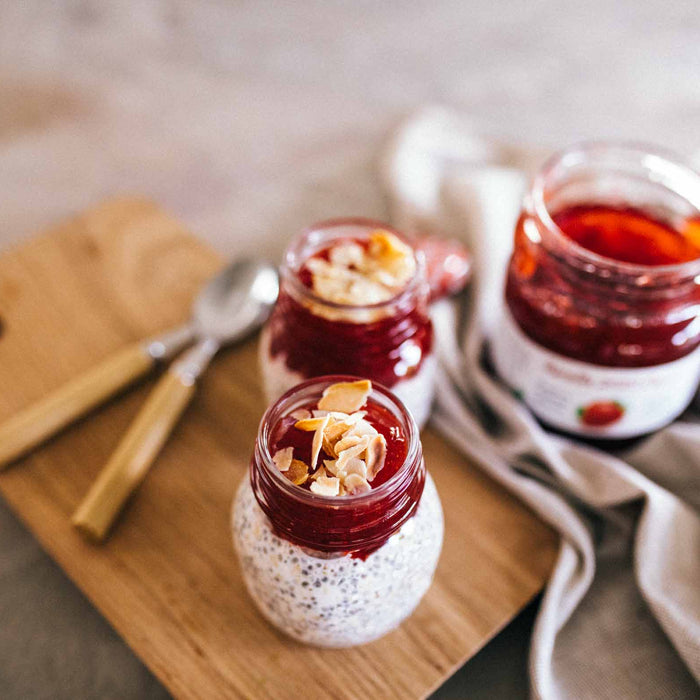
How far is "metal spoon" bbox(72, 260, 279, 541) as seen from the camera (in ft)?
2.22

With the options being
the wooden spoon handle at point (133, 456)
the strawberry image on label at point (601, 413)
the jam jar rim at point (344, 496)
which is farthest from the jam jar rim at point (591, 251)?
the wooden spoon handle at point (133, 456)

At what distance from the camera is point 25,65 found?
1.31 m

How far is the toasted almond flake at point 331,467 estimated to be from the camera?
1.65 ft

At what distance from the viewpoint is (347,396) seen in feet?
1.80

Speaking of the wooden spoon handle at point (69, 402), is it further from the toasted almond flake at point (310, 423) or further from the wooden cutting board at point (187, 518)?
the toasted almond flake at point (310, 423)

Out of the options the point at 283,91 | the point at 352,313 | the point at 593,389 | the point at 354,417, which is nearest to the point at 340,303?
the point at 352,313

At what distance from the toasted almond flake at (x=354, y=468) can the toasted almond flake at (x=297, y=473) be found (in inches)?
0.9

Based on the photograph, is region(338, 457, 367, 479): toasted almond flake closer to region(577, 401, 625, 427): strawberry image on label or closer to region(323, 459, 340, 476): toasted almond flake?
region(323, 459, 340, 476): toasted almond flake

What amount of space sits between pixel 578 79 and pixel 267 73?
49 centimetres

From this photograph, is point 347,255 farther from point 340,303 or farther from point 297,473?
point 297,473

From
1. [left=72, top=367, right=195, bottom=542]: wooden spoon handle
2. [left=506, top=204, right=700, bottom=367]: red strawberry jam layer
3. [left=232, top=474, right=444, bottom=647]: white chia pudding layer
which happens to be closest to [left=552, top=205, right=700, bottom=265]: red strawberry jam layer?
[left=506, top=204, right=700, bottom=367]: red strawberry jam layer

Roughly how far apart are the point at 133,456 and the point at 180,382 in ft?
0.28

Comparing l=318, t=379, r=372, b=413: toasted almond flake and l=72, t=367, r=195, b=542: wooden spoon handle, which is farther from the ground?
l=318, t=379, r=372, b=413: toasted almond flake

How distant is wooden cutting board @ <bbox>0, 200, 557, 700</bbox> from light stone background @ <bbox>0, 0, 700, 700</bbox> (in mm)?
205
